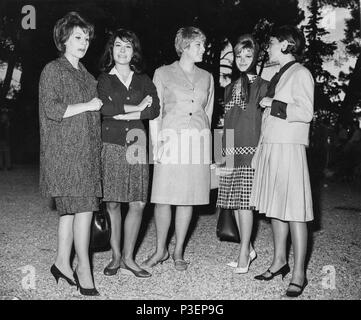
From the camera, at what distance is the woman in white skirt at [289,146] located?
364cm

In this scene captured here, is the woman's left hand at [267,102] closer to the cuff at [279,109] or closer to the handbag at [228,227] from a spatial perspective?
the cuff at [279,109]

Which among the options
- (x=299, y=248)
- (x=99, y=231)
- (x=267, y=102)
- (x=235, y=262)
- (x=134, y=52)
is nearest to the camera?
(x=299, y=248)

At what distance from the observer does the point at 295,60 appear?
390 cm

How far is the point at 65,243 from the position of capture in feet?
12.9

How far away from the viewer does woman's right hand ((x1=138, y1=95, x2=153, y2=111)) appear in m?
4.05

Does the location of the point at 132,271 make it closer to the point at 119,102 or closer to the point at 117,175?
the point at 117,175

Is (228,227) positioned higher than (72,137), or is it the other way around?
(72,137)

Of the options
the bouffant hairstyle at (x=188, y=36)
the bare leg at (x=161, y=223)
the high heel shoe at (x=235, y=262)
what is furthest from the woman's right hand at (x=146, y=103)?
the high heel shoe at (x=235, y=262)

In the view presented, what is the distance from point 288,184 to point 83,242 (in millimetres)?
1694

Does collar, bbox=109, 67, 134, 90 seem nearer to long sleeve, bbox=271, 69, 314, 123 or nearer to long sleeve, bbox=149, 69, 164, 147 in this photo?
long sleeve, bbox=149, 69, 164, 147

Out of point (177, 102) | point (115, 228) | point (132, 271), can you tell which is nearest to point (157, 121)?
point (177, 102)

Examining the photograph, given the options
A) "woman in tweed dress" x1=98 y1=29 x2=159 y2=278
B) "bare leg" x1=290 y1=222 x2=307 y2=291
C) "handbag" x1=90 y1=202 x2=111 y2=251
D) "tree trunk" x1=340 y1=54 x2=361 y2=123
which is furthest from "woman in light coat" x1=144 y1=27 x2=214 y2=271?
"tree trunk" x1=340 y1=54 x2=361 y2=123

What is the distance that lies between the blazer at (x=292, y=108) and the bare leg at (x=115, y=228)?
1475mm

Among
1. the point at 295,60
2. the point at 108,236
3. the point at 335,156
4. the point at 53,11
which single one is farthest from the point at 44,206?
the point at 335,156
